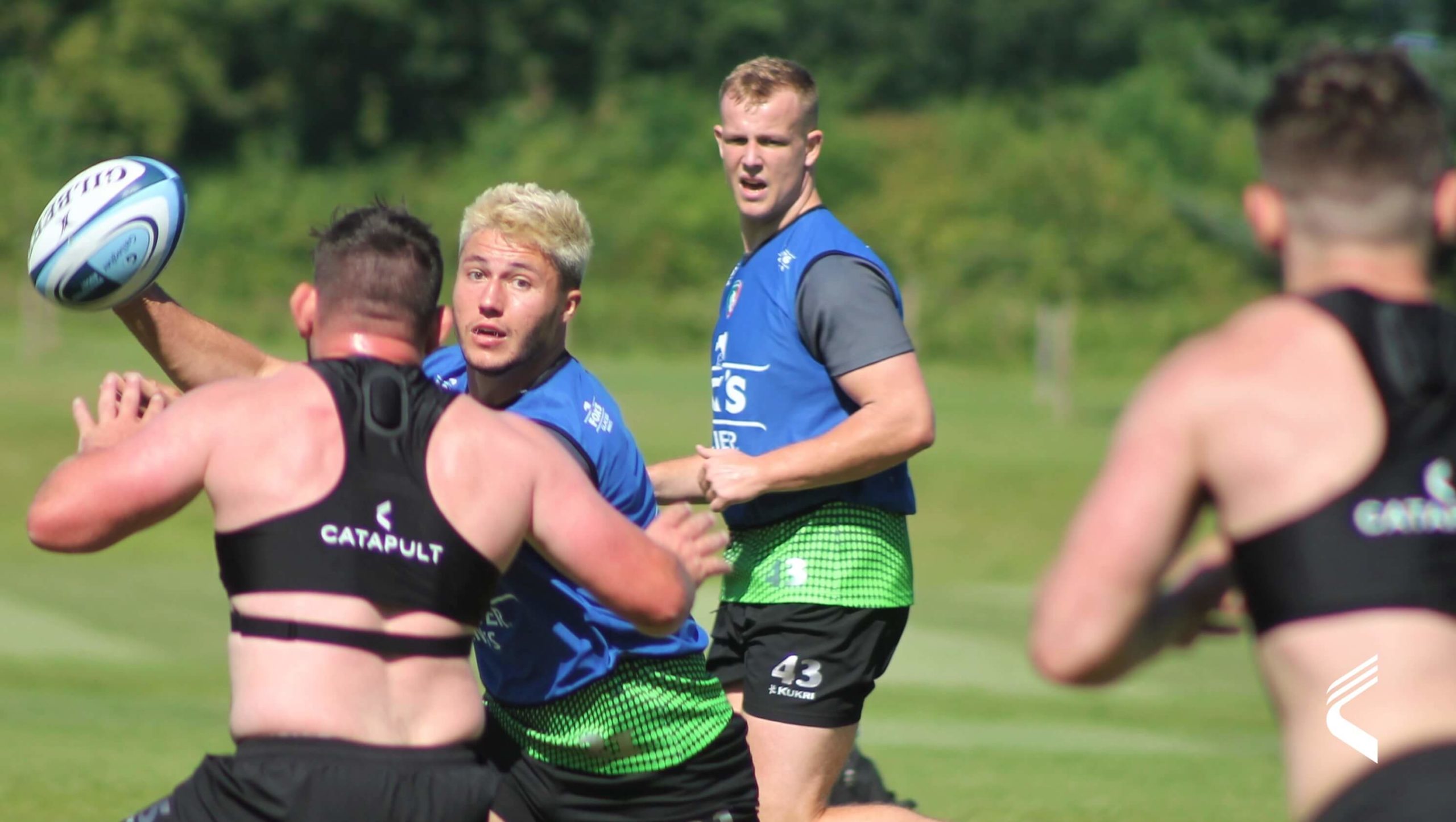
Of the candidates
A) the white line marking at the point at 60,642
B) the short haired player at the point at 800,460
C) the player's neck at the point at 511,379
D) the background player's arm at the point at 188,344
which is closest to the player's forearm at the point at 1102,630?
the player's neck at the point at 511,379

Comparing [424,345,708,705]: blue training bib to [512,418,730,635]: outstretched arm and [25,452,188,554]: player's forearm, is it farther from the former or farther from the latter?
[25,452,188,554]: player's forearm

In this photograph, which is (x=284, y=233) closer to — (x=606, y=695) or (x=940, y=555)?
(x=940, y=555)

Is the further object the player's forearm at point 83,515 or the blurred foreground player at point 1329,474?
the player's forearm at point 83,515

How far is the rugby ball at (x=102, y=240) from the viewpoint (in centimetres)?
491

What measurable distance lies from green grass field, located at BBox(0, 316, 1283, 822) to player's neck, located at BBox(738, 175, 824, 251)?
333 centimetres

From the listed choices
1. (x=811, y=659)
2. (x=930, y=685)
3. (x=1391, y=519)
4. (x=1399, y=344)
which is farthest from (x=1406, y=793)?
(x=930, y=685)

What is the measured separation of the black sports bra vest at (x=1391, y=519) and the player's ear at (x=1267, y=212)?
20 cm

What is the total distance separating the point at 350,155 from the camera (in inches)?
2343

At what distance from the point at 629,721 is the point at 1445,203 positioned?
256 cm

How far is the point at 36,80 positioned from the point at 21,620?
151ft

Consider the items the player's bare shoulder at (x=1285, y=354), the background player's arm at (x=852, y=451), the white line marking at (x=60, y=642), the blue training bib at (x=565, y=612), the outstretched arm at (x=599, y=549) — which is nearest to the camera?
the player's bare shoulder at (x=1285, y=354)

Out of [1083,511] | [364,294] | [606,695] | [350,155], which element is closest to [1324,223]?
[1083,511]

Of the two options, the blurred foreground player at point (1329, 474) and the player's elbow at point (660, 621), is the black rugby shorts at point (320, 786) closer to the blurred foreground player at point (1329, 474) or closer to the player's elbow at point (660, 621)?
the player's elbow at point (660, 621)

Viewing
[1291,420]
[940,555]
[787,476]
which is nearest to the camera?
[1291,420]
